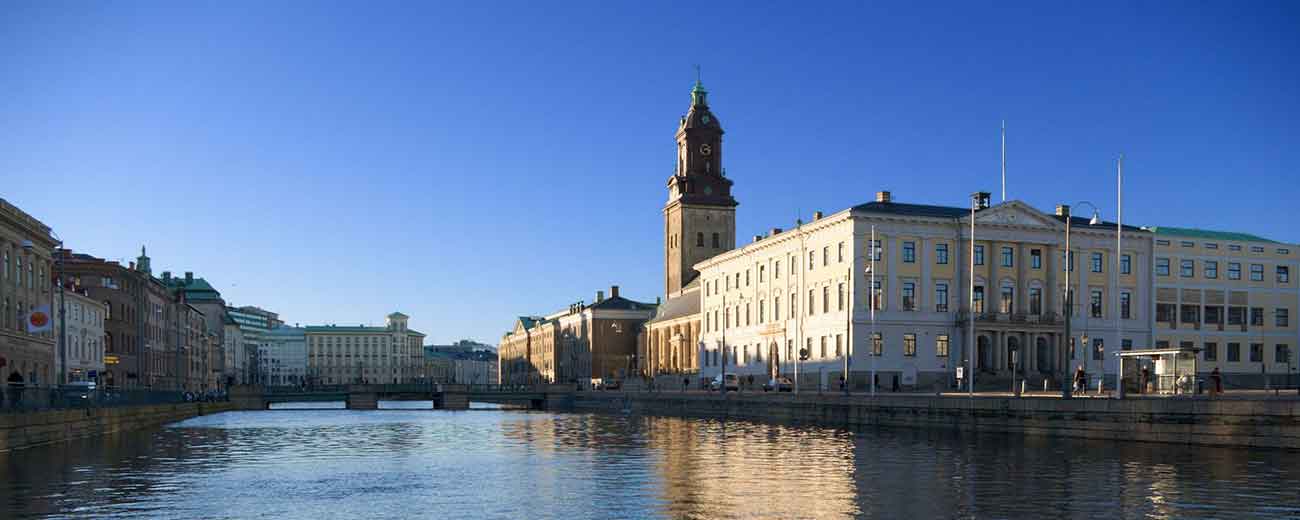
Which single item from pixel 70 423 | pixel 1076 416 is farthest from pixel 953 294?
pixel 70 423

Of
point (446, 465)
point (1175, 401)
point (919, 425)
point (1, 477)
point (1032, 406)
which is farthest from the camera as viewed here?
point (919, 425)

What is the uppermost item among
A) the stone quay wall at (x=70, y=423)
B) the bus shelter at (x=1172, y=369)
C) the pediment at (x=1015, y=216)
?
the pediment at (x=1015, y=216)

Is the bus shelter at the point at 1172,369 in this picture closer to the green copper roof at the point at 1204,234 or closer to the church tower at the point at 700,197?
the green copper roof at the point at 1204,234

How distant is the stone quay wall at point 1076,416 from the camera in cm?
4041

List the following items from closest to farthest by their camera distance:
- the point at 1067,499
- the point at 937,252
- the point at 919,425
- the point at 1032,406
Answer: the point at 1067,499 < the point at 1032,406 < the point at 919,425 < the point at 937,252

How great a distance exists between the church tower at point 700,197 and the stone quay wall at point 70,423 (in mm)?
95683

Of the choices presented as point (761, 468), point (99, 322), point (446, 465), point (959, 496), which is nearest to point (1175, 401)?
point (761, 468)

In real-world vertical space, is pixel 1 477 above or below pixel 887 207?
below

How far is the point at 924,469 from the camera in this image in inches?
1396

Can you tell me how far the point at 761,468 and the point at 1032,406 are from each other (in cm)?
1965

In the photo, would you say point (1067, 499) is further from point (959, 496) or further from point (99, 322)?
point (99, 322)

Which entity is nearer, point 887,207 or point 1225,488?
point 1225,488

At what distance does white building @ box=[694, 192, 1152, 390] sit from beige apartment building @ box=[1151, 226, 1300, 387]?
3288 mm

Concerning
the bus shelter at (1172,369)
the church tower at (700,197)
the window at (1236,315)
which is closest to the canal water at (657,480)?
the bus shelter at (1172,369)
